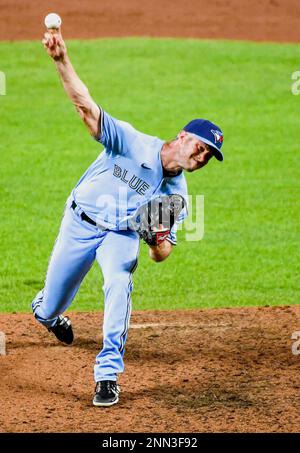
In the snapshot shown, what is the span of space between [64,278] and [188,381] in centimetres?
103

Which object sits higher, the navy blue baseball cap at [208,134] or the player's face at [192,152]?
the navy blue baseball cap at [208,134]

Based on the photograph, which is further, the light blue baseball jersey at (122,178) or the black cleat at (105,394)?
the light blue baseball jersey at (122,178)

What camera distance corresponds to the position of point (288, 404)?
6594mm

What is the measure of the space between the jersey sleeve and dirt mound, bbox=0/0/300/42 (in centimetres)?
1205

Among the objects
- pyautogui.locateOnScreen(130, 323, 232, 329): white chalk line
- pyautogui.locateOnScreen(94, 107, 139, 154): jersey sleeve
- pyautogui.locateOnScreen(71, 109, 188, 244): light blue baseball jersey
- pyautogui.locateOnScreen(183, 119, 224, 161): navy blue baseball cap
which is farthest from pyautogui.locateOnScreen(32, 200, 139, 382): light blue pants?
pyautogui.locateOnScreen(130, 323, 232, 329): white chalk line

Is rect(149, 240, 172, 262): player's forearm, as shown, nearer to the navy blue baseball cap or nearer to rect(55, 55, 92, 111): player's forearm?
the navy blue baseball cap

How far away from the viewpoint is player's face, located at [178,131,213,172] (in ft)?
22.0

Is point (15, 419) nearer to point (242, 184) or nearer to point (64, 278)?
point (64, 278)

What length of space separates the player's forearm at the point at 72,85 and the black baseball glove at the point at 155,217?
768mm

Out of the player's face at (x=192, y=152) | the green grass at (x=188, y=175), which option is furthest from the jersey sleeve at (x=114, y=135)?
the green grass at (x=188, y=175)

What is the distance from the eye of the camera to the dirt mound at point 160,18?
61.8 feet

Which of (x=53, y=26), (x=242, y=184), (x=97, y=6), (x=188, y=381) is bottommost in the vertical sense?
(x=188, y=381)

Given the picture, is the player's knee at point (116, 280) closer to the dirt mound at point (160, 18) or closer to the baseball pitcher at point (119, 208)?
the baseball pitcher at point (119, 208)

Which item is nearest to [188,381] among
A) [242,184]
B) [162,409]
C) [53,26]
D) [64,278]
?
[162,409]
